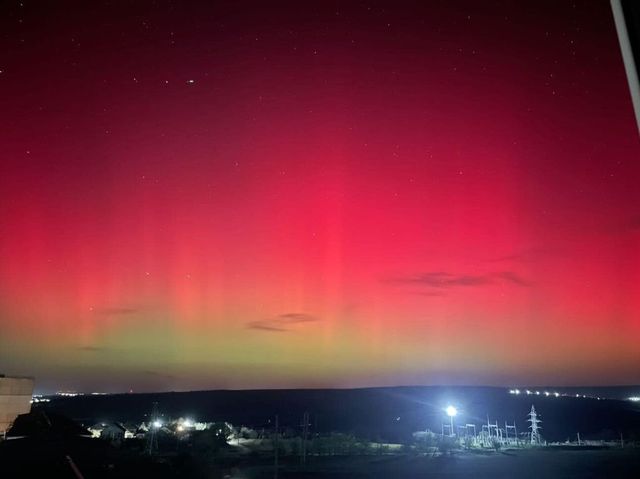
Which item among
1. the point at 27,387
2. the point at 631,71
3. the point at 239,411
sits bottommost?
the point at 239,411

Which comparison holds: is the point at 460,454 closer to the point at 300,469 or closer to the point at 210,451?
the point at 300,469

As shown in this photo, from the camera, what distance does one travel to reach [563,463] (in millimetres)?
37969

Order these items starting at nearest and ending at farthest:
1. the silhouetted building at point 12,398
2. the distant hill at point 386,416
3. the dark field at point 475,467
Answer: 1. the dark field at point 475,467
2. the silhouetted building at point 12,398
3. the distant hill at point 386,416

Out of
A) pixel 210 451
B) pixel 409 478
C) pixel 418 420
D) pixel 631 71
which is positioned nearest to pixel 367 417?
pixel 418 420

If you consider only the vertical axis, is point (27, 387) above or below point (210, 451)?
above

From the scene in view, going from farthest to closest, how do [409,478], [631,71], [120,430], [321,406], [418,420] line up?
[321,406]
[418,420]
[120,430]
[409,478]
[631,71]

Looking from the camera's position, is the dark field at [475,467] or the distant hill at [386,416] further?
the distant hill at [386,416]

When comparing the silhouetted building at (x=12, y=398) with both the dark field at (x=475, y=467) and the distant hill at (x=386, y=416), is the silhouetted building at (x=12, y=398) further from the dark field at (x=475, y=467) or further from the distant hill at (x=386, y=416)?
the distant hill at (x=386, y=416)

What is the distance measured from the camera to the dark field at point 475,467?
3123 centimetres

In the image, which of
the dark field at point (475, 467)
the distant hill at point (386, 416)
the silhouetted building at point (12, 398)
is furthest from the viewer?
the distant hill at point (386, 416)

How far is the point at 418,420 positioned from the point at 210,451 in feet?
210

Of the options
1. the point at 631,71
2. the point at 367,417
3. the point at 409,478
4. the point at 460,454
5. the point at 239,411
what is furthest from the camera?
the point at 239,411

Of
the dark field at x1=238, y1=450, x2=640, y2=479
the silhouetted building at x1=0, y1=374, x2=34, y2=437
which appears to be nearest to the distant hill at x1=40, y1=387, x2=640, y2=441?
the dark field at x1=238, y1=450, x2=640, y2=479

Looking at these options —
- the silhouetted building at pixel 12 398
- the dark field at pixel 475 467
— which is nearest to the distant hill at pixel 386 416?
the dark field at pixel 475 467
